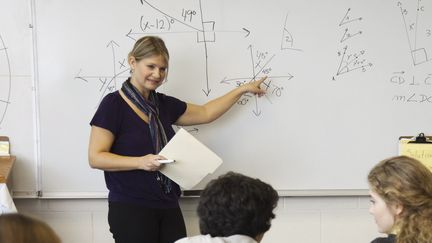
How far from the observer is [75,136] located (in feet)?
8.08

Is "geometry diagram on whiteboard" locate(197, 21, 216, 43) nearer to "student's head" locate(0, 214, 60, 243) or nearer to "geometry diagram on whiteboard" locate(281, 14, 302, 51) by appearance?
"geometry diagram on whiteboard" locate(281, 14, 302, 51)

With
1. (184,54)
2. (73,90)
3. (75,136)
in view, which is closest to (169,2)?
(184,54)

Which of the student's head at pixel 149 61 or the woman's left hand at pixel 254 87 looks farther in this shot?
the woman's left hand at pixel 254 87

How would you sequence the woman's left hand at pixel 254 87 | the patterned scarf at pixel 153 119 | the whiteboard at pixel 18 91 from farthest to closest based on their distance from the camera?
the woman's left hand at pixel 254 87 → the whiteboard at pixel 18 91 → the patterned scarf at pixel 153 119

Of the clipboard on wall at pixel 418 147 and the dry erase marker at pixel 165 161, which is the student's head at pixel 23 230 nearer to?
the dry erase marker at pixel 165 161

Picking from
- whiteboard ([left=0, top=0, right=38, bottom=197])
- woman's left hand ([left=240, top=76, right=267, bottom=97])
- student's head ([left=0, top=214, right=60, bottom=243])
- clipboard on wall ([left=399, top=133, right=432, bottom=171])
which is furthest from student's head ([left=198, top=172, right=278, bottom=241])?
clipboard on wall ([left=399, top=133, right=432, bottom=171])

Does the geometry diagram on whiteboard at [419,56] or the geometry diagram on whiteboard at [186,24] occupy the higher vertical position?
the geometry diagram on whiteboard at [186,24]

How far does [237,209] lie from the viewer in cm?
138

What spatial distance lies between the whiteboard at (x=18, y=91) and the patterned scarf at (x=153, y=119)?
0.53 metres

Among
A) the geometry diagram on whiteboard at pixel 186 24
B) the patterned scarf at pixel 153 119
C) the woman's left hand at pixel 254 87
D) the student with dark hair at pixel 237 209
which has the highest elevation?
the geometry diagram on whiteboard at pixel 186 24

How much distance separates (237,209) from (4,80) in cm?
149

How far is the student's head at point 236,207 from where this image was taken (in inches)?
54.5

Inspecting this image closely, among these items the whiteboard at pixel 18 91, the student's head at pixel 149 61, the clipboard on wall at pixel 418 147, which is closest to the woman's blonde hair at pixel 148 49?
the student's head at pixel 149 61

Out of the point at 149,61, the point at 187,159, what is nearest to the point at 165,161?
the point at 187,159
